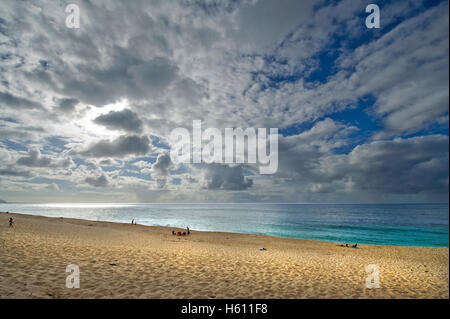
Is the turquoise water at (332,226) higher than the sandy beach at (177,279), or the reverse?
the sandy beach at (177,279)

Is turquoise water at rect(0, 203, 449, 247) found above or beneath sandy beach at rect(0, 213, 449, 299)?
beneath

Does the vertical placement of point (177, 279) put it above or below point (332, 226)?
above

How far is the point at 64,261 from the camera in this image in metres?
10.8

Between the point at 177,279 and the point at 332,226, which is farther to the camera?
the point at 332,226

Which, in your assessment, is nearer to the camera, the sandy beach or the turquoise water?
the sandy beach

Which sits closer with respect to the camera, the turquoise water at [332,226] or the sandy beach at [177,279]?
the sandy beach at [177,279]
